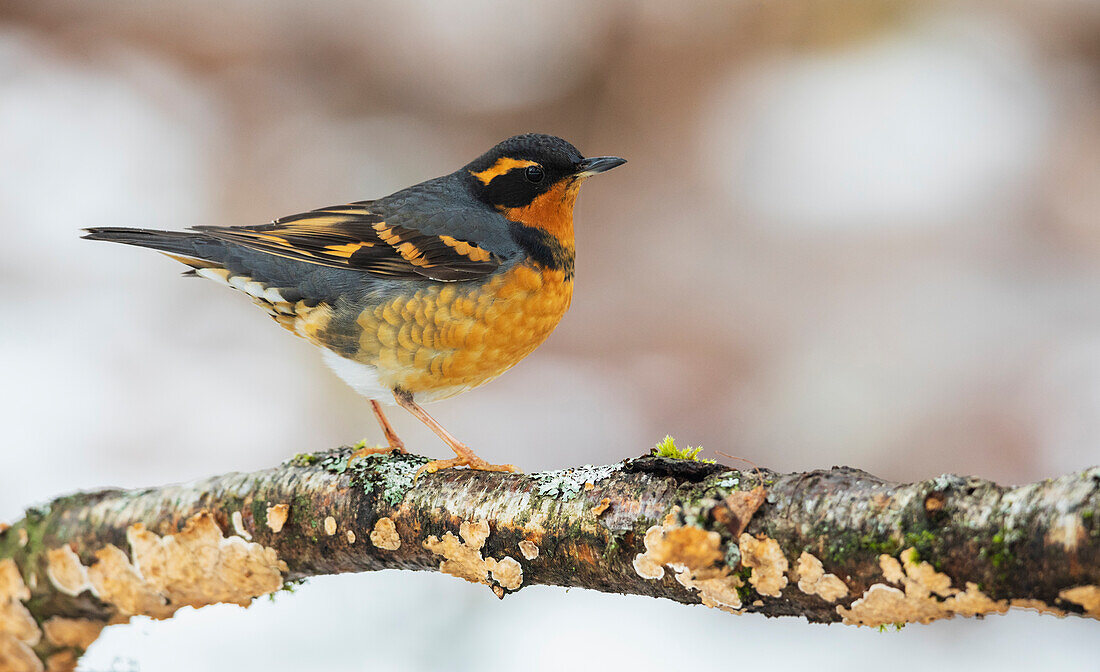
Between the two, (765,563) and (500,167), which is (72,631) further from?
(500,167)

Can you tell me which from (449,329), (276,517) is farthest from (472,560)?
(449,329)

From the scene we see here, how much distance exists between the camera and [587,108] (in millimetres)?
5859

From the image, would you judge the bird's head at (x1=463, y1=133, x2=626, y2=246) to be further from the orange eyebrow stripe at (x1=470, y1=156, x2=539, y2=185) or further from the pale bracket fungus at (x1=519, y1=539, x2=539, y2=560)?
the pale bracket fungus at (x1=519, y1=539, x2=539, y2=560)

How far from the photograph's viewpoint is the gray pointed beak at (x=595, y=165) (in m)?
3.50

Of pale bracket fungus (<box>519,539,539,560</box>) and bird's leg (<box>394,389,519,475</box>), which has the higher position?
bird's leg (<box>394,389,519,475</box>)

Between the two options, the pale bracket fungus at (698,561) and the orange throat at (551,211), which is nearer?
the pale bracket fungus at (698,561)

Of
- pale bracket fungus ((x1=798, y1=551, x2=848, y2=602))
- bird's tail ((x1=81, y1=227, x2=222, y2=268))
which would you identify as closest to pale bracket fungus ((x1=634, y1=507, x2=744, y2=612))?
pale bracket fungus ((x1=798, y1=551, x2=848, y2=602))

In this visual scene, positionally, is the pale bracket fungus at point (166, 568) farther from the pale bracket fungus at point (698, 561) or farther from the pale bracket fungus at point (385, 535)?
Result: the pale bracket fungus at point (698, 561)

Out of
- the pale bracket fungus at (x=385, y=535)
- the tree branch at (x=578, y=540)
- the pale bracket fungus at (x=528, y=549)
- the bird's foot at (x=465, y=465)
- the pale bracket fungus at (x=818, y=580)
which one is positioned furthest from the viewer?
the bird's foot at (x=465, y=465)

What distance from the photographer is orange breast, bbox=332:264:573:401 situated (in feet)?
11.0

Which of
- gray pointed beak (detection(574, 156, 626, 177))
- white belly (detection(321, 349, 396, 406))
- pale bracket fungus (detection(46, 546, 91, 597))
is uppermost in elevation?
gray pointed beak (detection(574, 156, 626, 177))

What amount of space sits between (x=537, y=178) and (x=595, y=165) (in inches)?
10.6

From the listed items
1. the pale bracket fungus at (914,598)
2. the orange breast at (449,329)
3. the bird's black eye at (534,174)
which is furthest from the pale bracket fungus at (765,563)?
the bird's black eye at (534,174)

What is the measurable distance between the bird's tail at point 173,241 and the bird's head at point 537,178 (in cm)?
115
